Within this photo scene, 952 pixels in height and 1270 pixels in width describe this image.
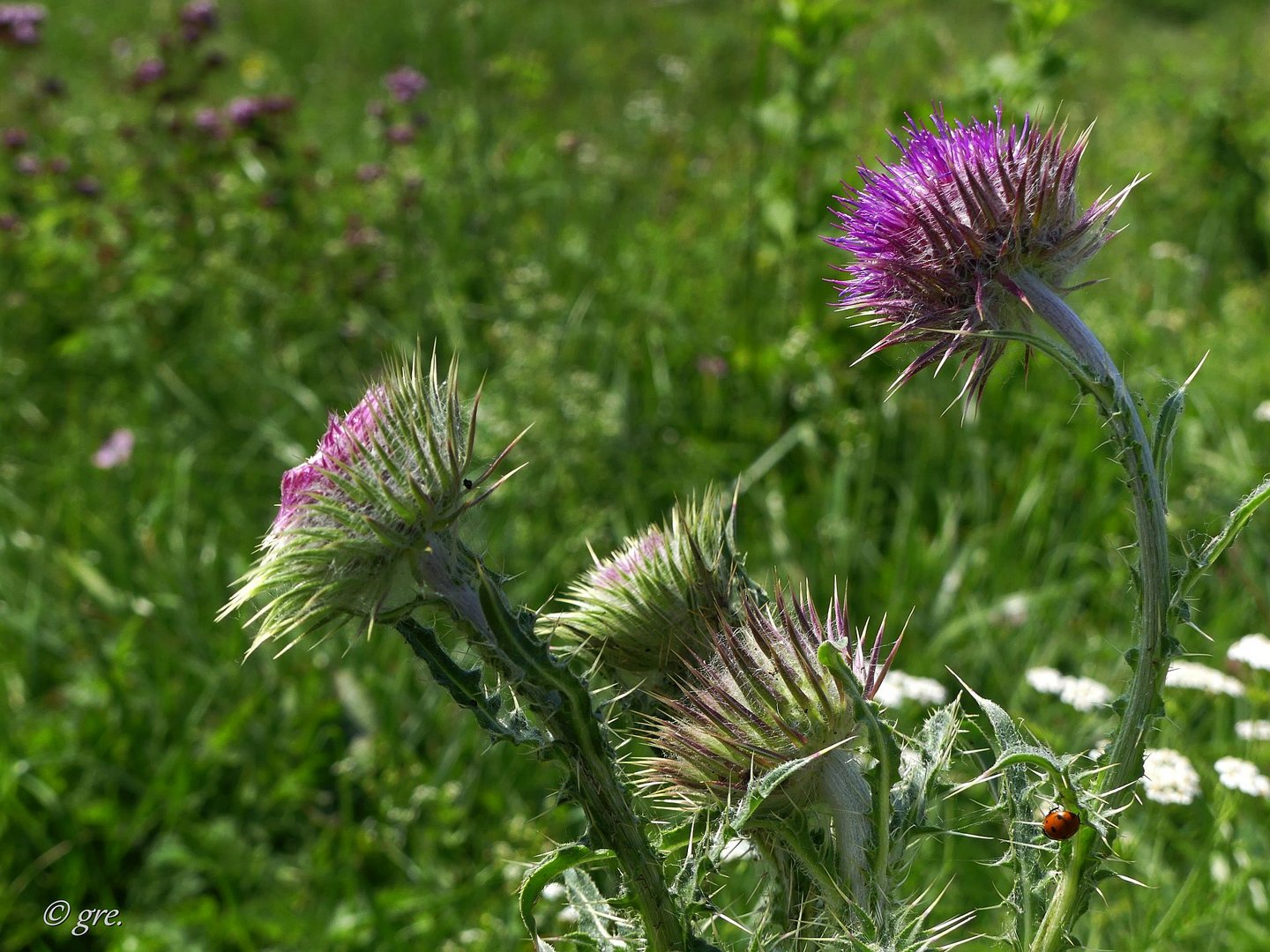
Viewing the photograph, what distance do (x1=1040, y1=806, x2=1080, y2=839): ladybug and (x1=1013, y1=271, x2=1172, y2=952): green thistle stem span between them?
0.05ft

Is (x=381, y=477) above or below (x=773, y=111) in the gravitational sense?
below

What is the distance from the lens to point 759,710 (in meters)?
1.24

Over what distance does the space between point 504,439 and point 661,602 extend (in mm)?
2240

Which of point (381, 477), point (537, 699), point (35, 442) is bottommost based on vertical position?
point (537, 699)

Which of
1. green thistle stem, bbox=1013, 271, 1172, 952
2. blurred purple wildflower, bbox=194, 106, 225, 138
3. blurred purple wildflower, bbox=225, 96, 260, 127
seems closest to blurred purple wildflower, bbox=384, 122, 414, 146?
blurred purple wildflower, bbox=225, 96, 260, 127

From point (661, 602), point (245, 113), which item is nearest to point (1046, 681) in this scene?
point (661, 602)

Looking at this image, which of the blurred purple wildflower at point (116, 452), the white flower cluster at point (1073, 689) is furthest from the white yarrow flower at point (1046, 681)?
the blurred purple wildflower at point (116, 452)

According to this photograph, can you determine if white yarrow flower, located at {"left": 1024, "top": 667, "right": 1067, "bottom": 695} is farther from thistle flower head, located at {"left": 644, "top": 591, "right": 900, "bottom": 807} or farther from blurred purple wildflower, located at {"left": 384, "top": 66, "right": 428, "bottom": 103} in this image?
blurred purple wildflower, located at {"left": 384, "top": 66, "right": 428, "bottom": 103}

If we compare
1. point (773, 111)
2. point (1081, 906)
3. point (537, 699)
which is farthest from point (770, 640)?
point (773, 111)

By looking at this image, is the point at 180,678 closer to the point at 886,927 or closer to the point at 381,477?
the point at 381,477

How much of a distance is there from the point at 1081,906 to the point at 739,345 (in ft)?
10.3

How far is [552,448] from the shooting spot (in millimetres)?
3713

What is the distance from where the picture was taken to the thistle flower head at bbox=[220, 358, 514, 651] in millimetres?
1182

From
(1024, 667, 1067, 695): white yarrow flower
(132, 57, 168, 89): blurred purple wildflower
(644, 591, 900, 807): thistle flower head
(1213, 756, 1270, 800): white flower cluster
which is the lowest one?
(1213, 756, 1270, 800): white flower cluster
